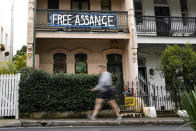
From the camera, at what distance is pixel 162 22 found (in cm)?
1425

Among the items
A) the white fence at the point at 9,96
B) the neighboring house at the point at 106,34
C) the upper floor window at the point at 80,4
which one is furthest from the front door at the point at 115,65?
the white fence at the point at 9,96

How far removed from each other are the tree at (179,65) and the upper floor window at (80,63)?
5.32 m

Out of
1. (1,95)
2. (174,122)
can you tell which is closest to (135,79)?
(174,122)

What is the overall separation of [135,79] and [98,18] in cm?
432

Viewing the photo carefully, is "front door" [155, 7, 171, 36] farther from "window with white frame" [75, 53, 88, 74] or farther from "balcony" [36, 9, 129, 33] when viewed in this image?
"window with white frame" [75, 53, 88, 74]

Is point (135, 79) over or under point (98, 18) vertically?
under

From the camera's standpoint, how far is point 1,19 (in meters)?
19.1

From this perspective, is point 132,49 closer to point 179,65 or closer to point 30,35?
point 179,65

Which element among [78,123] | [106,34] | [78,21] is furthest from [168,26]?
[78,123]

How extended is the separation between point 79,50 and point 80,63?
2.94 feet

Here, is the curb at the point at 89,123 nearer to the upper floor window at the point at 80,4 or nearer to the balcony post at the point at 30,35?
the balcony post at the point at 30,35

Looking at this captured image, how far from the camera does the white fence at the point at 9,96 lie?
8969mm

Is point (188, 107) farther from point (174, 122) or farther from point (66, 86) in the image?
point (66, 86)

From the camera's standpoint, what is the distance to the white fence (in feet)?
29.4
